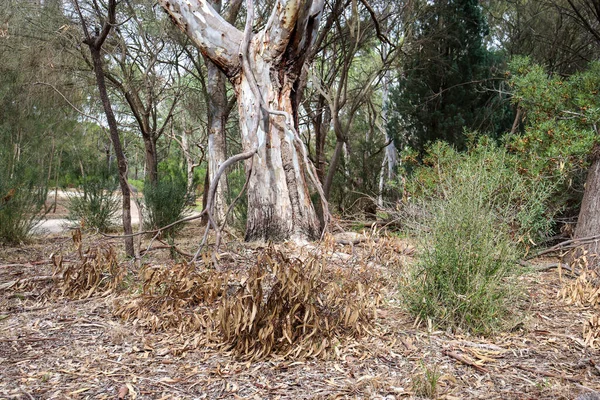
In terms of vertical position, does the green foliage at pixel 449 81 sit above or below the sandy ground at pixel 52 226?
above

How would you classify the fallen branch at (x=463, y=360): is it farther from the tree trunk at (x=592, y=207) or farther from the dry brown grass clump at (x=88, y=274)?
the tree trunk at (x=592, y=207)

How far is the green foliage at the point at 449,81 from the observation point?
9.61 meters

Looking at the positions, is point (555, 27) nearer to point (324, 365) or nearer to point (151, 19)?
point (151, 19)

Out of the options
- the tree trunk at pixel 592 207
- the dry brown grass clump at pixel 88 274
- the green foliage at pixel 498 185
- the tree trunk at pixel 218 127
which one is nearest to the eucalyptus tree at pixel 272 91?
the green foliage at pixel 498 185

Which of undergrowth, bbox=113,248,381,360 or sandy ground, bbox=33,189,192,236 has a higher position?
sandy ground, bbox=33,189,192,236

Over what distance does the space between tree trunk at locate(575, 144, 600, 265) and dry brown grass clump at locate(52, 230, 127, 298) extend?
445cm

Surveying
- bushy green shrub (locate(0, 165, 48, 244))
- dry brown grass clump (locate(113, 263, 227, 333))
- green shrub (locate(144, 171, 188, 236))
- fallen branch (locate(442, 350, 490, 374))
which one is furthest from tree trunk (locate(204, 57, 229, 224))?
fallen branch (locate(442, 350, 490, 374))

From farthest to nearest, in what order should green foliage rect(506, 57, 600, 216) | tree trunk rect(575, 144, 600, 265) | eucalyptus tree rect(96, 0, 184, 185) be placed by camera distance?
1. eucalyptus tree rect(96, 0, 184, 185)
2. green foliage rect(506, 57, 600, 216)
3. tree trunk rect(575, 144, 600, 265)

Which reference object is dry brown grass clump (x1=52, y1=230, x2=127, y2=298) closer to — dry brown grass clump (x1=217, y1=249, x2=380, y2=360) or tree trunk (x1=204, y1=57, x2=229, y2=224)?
dry brown grass clump (x1=217, y1=249, x2=380, y2=360)

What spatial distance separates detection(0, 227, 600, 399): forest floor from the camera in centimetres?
255

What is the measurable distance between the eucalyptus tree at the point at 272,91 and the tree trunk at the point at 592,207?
107 inches

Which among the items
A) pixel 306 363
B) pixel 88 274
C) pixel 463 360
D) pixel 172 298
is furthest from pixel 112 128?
pixel 463 360

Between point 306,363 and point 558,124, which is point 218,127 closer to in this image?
point 558,124

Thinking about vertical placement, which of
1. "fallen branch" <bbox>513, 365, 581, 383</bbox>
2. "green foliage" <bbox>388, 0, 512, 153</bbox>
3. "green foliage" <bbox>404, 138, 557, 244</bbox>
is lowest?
"fallen branch" <bbox>513, 365, 581, 383</bbox>
